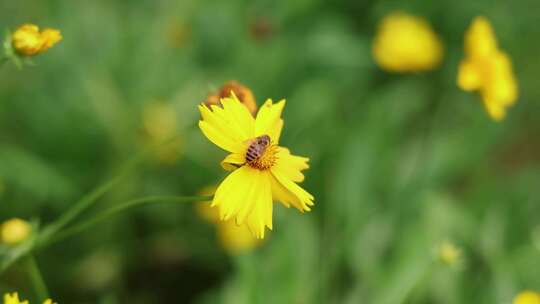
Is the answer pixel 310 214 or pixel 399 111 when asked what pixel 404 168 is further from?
pixel 310 214

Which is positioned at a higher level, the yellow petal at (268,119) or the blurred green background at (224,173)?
the blurred green background at (224,173)

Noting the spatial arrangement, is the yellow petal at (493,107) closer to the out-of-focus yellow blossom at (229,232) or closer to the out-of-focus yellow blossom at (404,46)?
the out-of-focus yellow blossom at (229,232)

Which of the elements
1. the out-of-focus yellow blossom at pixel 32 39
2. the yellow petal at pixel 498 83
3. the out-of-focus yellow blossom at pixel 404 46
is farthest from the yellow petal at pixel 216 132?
the out-of-focus yellow blossom at pixel 404 46

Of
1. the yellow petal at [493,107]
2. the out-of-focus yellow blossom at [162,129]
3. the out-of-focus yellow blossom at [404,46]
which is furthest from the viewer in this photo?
the out-of-focus yellow blossom at [404,46]

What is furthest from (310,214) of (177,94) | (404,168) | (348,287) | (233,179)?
(233,179)

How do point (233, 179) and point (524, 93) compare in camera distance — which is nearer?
point (233, 179)

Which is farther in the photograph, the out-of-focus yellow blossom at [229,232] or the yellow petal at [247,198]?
the out-of-focus yellow blossom at [229,232]
